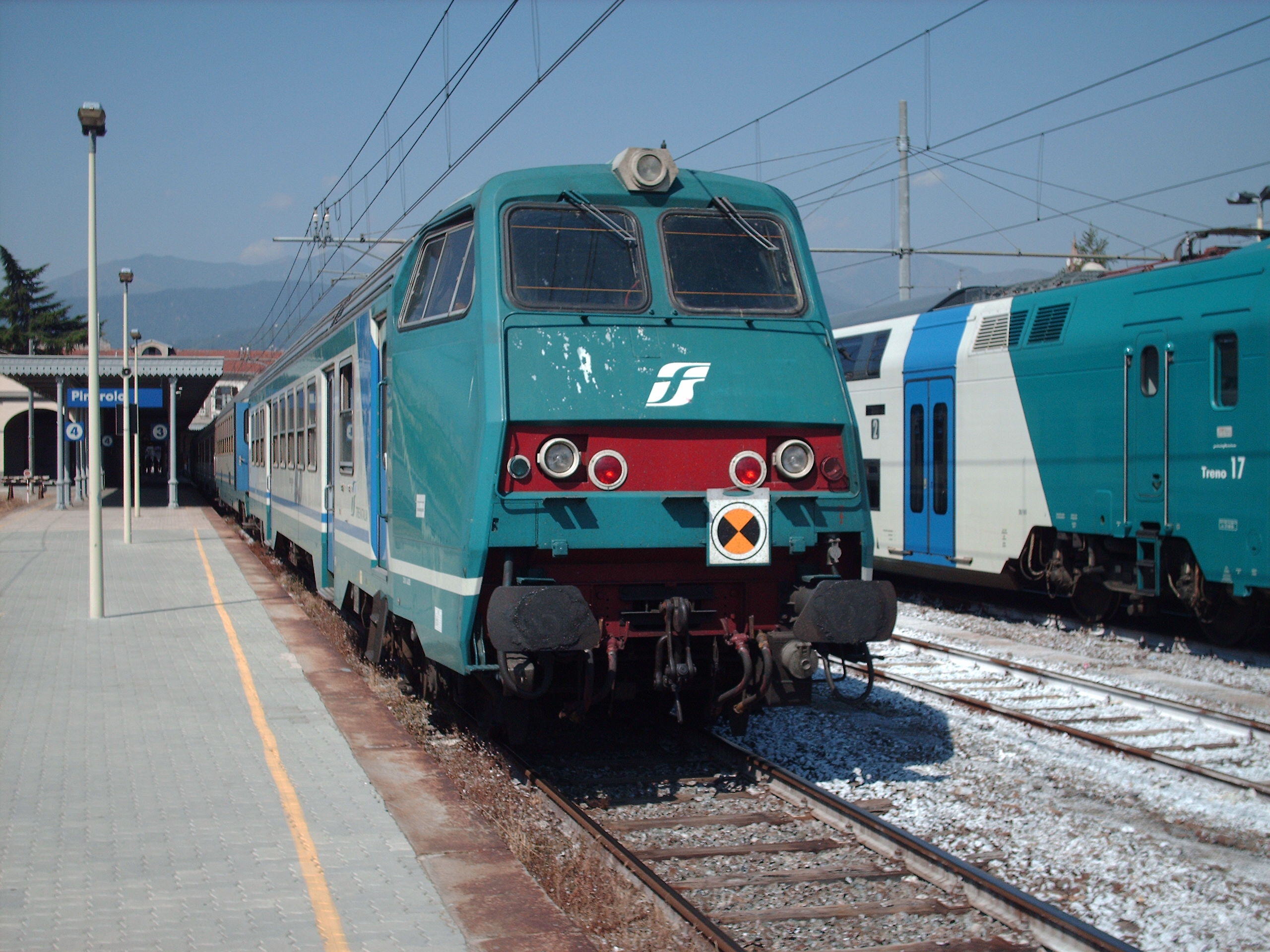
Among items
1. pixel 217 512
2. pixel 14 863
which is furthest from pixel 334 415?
pixel 217 512

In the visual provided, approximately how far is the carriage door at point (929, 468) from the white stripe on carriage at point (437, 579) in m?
8.63

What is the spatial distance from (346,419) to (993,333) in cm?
768

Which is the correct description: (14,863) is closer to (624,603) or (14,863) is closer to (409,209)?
(624,603)

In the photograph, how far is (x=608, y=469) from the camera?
19.6 ft

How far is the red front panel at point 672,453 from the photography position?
589cm

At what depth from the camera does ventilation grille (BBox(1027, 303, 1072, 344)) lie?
12492mm

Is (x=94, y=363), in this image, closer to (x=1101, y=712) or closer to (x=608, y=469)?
(x=608, y=469)

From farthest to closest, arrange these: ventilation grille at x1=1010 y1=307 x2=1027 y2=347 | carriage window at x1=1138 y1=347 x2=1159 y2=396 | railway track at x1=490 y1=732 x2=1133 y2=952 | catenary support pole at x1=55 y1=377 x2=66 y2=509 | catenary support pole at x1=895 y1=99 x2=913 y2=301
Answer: catenary support pole at x1=55 y1=377 x2=66 y2=509 → catenary support pole at x1=895 y1=99 x2=913 y2=301 → ventilation grille at x1=1010 y1=307 x2=1027 y2=347 → carriage window at x1=1138 y1=347 x2=1159 y2=396 → railway track at x1=490 y1=732 x2=1133 y2=952

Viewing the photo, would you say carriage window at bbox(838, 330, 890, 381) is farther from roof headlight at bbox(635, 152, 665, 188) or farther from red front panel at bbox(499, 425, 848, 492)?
red front panel at bbox(499, 425, 848, 492)

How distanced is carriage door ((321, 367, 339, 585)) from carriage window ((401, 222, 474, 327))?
277cm

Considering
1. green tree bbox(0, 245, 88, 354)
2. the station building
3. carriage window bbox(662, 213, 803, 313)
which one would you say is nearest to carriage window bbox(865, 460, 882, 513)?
carriage window bbox(662, 213, 803, 313)

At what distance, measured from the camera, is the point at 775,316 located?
666 centimetres

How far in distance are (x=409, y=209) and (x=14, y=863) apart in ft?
46.9

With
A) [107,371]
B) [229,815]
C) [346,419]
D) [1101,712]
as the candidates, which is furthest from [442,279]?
[107,371]
